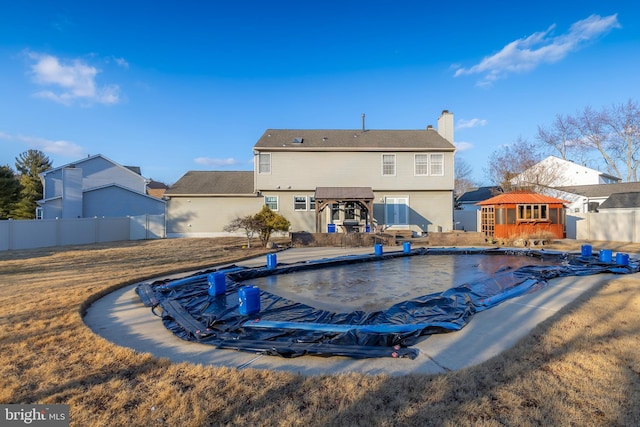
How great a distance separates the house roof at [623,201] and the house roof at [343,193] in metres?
16.1

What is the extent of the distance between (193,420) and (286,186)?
17.8 m

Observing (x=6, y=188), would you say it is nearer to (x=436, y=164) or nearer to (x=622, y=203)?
(x=436, y=164)

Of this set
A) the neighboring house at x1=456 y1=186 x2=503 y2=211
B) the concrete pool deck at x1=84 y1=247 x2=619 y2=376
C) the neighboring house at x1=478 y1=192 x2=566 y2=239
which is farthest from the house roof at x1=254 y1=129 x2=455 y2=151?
the concrete pool deck at x1=84 y1=247 x2=619 y2=376

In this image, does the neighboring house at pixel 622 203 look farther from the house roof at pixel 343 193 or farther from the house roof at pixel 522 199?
the house roof at pixel 343 193

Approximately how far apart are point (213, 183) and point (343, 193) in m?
9.03

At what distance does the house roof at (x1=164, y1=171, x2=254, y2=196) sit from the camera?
19797mm

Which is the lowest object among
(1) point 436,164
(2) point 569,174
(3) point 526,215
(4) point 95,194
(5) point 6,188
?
(3) point 526,215

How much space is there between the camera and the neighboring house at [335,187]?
19.7 meters

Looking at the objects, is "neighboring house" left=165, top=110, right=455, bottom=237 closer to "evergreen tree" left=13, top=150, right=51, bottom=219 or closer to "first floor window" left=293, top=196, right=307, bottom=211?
"first floor window" left=293, top=196, right=307, bottom=211

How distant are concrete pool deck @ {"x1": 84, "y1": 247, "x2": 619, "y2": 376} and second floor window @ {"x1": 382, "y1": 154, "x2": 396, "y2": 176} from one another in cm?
1466

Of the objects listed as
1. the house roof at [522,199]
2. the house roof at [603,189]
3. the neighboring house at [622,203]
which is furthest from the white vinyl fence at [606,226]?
the house roof at [603,189]

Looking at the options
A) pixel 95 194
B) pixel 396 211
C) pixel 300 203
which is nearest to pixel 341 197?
pixel 300 203

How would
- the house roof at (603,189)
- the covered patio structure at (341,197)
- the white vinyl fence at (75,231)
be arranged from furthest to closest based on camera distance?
the house roof at (603,189)
the covered patio structure at (341,197)
the white vinyl fence at (75,231)

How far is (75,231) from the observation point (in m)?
16.4
